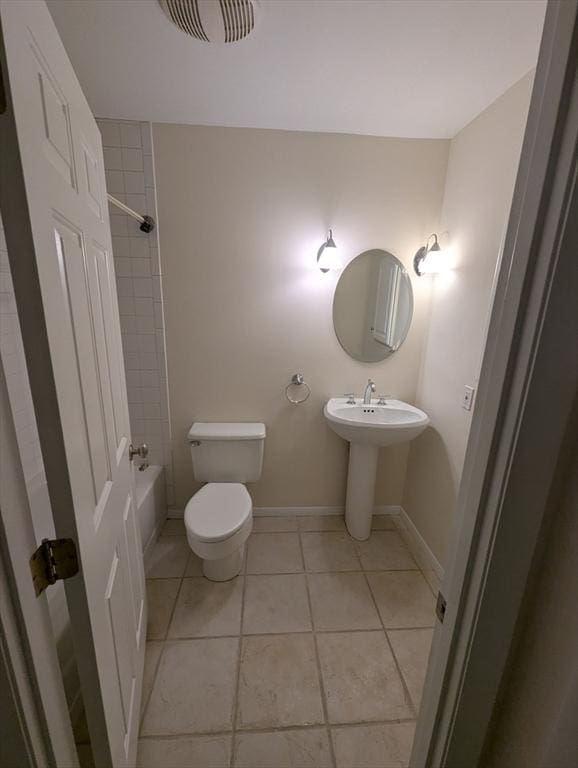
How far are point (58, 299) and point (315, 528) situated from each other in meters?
2.04

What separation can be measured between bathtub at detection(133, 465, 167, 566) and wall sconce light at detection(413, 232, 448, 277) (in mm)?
2006

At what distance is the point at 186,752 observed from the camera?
105 centimetres

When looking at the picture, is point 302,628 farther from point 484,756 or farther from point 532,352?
point 532,352

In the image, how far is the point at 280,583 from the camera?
170cm

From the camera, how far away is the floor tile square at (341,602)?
1499 millimetres

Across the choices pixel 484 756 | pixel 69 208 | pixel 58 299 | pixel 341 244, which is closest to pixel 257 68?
pixel 341 244

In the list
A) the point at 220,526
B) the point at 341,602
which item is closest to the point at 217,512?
the point at 220,526

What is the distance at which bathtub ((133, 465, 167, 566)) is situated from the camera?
1.75 meters

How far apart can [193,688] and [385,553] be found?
122cm

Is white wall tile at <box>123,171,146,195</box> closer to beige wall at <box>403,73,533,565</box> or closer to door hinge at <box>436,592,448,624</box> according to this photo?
beige wall at <box>403,73,533,565</box>

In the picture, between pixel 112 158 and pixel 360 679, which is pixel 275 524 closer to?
pixel 360 679

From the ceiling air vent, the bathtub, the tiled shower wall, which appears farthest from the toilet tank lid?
the ceiling air vent

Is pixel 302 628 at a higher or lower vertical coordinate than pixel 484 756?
lower

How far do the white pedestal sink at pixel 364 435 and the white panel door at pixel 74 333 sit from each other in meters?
1.14
